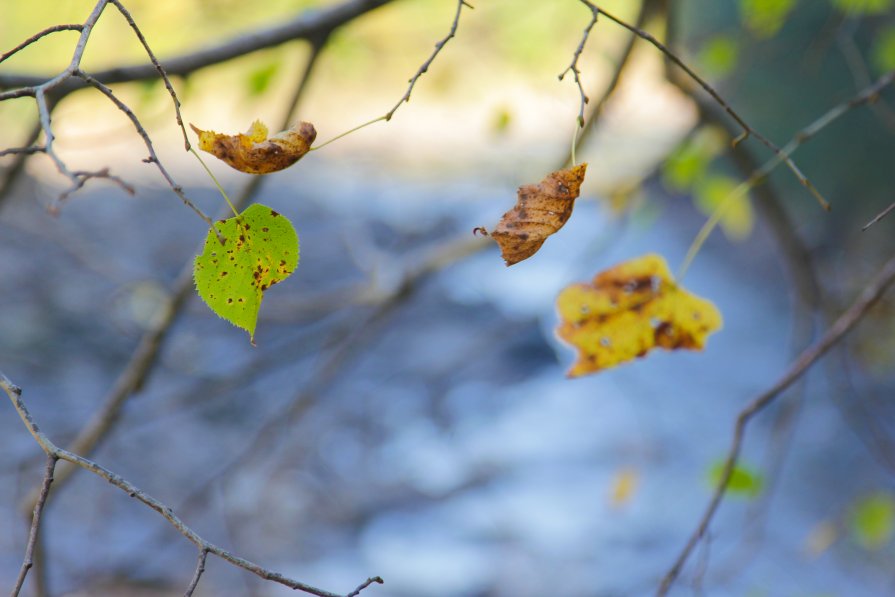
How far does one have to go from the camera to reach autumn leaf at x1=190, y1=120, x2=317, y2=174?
451 millimetres

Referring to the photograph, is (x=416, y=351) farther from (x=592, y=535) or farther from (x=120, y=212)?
(x=120, y=212)

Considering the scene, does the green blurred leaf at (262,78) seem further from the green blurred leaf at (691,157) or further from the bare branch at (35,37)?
the bare branch at (35,37)

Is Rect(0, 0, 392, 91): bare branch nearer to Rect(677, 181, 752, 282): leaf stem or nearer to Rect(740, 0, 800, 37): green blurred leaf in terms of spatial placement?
Rect(677, 181, 752, 282): leaf stem

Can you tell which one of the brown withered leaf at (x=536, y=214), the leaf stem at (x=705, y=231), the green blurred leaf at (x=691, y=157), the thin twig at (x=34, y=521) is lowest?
the thin twig at (x=34, y=521)

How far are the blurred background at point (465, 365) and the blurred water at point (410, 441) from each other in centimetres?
1

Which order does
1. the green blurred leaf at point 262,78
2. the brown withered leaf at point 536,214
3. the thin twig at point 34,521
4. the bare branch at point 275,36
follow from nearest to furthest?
the thin twig at point 34,521
the brown withered leaf at point 536,214
the bare branch at point 275,36
the green blurred leaf at point 262,78

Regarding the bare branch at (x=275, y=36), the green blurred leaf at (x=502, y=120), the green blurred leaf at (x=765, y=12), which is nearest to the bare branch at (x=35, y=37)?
the bare branch at (x=275, y=36)

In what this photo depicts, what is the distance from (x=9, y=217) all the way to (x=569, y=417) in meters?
2.14

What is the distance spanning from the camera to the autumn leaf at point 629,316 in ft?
2.24

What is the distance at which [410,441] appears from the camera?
3191 millimetres

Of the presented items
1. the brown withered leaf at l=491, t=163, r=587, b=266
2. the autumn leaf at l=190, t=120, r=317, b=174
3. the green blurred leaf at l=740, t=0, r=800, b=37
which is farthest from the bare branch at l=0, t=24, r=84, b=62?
the green blurred leaf at l=740, t=0, r=800, b=37

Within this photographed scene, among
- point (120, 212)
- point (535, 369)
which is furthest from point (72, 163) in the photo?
point (535, 369)

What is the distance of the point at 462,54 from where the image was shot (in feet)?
12.9

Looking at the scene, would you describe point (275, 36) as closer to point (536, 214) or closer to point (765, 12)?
point (536, 214)
